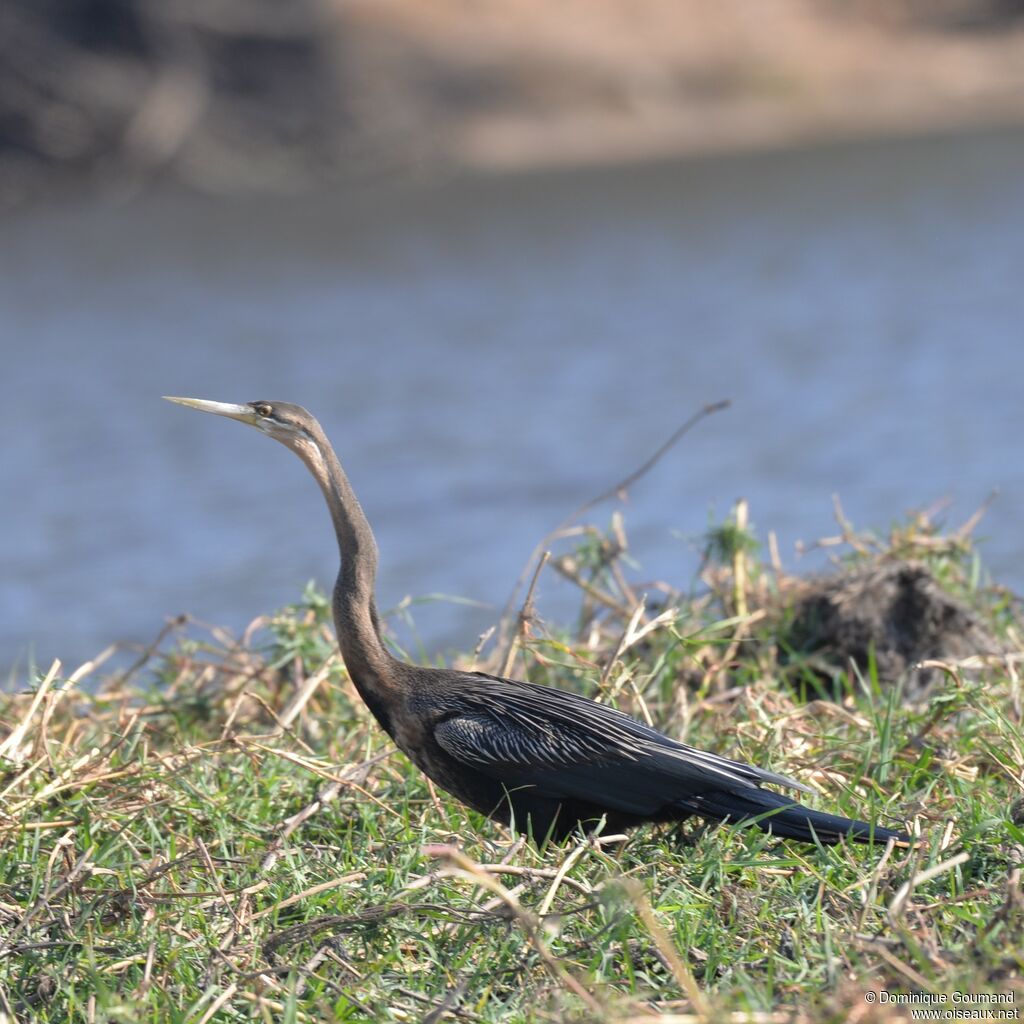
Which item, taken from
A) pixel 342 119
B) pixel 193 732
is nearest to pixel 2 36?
pixel 342 119

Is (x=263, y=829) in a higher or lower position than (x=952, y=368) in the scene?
lower

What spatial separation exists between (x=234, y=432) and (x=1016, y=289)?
6274mm

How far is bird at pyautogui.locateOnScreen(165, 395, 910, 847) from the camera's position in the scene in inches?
Result: 135

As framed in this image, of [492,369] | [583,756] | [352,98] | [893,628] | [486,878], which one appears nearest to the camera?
[486,878]

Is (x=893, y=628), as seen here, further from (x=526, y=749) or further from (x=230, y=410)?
(x=230, y=410)

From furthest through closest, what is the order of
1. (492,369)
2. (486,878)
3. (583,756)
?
(492,369) < (583,756) < (486,878)

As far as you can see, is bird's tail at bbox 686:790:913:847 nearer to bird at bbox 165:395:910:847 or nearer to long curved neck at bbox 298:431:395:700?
bird at bbox 165:395:910:847

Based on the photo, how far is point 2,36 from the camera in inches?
736

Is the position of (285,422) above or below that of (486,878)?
above

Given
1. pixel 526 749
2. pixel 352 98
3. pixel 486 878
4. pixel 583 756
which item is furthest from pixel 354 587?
pixel 352 98

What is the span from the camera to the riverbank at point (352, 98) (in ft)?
61.2

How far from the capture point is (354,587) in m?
3.80

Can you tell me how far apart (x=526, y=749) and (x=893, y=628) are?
1884 millimetres

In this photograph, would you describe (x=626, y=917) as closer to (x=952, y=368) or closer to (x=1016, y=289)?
(x=952, y=368)
